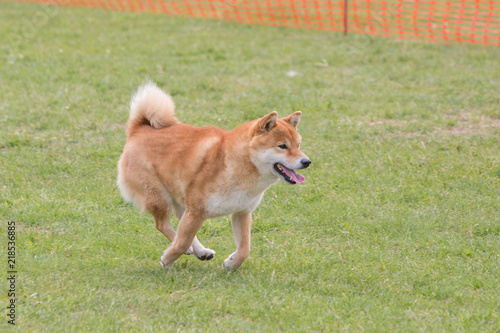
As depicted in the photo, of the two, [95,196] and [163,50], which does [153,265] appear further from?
[163,50]

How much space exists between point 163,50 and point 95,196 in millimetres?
5408

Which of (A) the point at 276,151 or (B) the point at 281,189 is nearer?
(A) the point at 276,151

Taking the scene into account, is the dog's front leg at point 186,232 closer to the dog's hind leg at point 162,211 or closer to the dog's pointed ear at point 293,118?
the dog's hind leg at point 162,211

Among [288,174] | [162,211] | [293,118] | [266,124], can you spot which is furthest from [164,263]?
[293,118]

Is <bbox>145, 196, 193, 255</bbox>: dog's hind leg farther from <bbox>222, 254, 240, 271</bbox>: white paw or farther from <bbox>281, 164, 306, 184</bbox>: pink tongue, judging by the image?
<bbox>281, 164, 306, 184</bbox>: pink tongue

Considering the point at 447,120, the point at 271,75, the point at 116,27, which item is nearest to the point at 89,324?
the point at 447,120

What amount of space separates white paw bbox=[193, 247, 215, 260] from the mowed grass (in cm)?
8

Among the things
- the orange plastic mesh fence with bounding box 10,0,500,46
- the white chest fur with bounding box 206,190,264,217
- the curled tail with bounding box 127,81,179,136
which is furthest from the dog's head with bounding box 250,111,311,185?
the orange plastic mesh fence with bounding box 10,0,500,46

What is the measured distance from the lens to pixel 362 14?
528 inches

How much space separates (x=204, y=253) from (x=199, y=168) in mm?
718

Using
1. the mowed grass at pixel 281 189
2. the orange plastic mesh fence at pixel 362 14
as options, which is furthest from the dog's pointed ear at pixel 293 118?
the orange plastic mesh fence at pixel 362 14

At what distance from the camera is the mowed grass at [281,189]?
4480 mm

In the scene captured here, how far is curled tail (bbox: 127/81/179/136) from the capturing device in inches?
210

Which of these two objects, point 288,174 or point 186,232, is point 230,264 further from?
point 288,174
